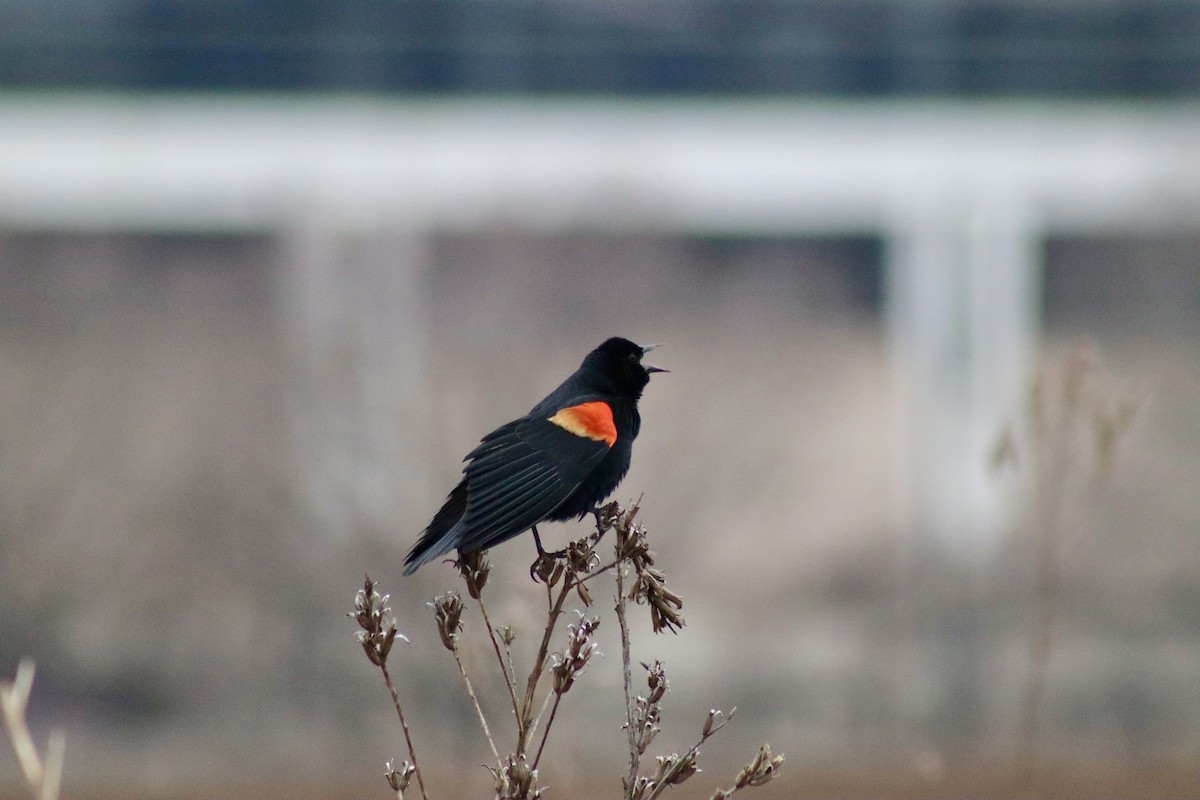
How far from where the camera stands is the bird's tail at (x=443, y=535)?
Result: 216 centimetres

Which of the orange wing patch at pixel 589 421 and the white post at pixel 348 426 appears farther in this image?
the white post at pixel 348 426

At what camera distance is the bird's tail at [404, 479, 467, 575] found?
2.16 meters

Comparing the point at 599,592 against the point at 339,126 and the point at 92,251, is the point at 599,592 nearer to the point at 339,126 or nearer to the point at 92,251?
the point at 92,251

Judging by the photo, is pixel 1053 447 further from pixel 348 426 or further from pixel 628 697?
pixel 348 426

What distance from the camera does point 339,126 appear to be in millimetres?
18562

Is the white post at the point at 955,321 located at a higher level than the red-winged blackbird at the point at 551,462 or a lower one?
higher

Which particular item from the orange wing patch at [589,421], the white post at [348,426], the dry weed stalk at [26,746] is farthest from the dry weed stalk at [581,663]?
the white post at [348,426]

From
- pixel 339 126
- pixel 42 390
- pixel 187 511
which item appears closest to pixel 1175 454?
pixel 187 511

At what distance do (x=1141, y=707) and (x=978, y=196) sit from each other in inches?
381

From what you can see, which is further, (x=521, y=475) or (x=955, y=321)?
(x=955, y=321)

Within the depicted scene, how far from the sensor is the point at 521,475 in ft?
8.17

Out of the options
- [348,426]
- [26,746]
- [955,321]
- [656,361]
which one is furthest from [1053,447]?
[955,321]

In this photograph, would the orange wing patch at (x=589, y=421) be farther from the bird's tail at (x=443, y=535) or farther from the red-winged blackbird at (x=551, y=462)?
the bird's tail at (x=443, y=535)

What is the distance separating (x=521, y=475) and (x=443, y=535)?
0.67ft
